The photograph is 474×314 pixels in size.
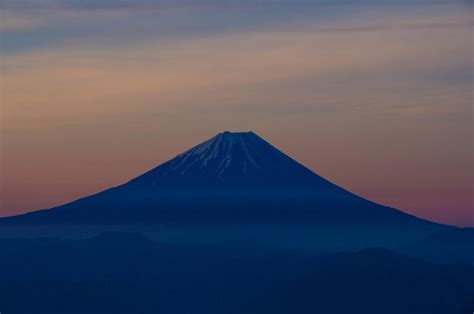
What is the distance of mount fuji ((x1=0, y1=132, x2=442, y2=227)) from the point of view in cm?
6022

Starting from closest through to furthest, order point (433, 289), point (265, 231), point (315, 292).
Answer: point (315, 292) < point (433, 289) < point (265, 231)

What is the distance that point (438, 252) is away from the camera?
65.8 metres

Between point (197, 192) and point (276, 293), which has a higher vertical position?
point (197, 192)

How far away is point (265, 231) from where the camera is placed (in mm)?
65250

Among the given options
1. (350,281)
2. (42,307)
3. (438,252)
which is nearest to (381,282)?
(350,281)

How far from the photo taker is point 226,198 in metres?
62.6

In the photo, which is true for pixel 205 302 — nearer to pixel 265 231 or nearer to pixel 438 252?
pixel 265 231

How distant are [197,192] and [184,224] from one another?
16.7 ft

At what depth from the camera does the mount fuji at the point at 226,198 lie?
60.2 m

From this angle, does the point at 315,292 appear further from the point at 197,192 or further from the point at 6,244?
the point at 6,244

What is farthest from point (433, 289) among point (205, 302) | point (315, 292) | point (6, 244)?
point (6, 244)

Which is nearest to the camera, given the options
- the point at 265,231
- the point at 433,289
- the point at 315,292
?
the point at 315,292

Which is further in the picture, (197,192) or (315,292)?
(197,192)

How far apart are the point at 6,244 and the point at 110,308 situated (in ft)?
24.9
